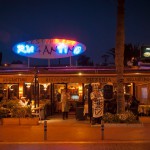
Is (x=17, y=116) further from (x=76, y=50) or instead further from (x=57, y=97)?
(x=76, y=50)

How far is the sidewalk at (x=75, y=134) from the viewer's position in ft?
49.5

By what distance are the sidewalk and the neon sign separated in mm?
8932

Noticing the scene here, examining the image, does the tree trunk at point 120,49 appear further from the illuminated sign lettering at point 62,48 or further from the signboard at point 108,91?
the illuminated sign lettering at point 62,48

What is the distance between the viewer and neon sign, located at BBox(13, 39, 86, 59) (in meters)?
27.3

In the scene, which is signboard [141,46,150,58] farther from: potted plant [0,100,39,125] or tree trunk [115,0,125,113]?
potted plant [0,100,39,125]

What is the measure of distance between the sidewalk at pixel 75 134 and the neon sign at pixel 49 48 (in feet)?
29.3

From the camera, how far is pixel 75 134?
16547mm

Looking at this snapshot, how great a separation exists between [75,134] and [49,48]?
12.1 meters

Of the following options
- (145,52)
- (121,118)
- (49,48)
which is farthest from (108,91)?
(121,118)

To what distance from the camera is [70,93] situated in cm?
2770

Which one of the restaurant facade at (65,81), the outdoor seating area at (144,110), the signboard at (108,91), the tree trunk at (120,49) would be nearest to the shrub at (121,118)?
the tree trunk at (120,49)

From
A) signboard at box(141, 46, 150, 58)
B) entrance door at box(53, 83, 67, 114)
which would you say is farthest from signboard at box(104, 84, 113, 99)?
signboard at box(141, 46, 150, 58)

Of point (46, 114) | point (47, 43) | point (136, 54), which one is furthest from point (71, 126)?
point (136, 54)

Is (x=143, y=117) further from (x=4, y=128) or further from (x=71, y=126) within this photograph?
(x=4, y=128)
